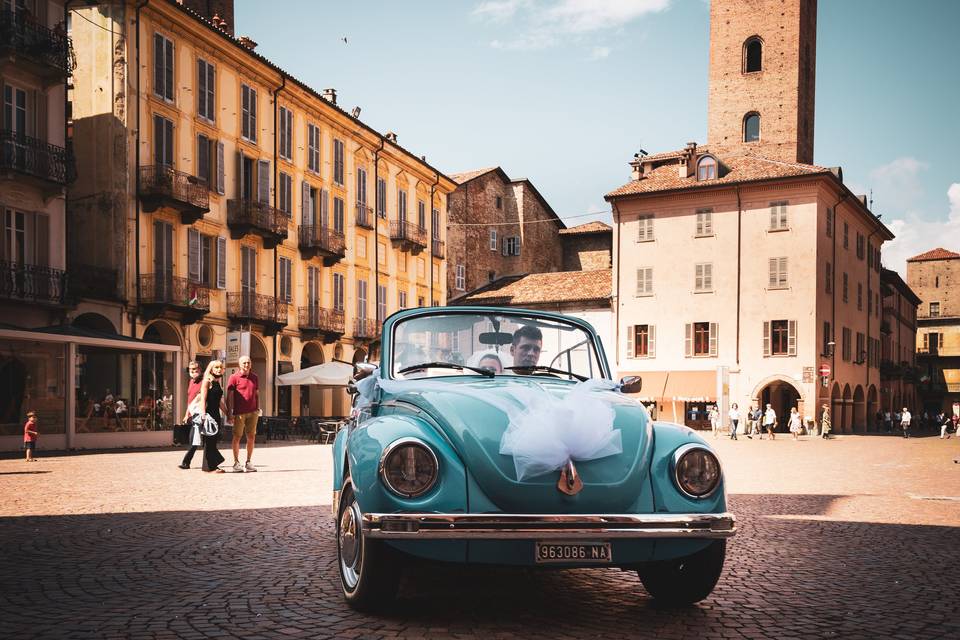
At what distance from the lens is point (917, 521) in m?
9.56

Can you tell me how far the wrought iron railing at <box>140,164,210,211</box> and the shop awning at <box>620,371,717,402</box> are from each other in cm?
2252

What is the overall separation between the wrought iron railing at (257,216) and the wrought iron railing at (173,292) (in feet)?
11.5

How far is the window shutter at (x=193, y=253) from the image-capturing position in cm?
3195

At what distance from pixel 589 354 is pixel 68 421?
1853cm

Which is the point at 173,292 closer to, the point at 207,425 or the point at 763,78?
the point at 207,425

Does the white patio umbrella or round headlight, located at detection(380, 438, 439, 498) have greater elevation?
round headlight, located at detection(380, 438, 439, 498)

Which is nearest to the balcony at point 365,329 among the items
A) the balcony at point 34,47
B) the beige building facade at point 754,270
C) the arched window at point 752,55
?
the beige building facade at point 754,270

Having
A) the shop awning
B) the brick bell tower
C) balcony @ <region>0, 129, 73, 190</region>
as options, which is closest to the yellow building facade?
balcony @ <region>0, 129, 73, 190</region>

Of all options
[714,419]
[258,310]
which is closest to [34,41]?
[258,310]

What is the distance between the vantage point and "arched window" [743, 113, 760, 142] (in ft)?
178

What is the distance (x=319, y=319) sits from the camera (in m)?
39.4

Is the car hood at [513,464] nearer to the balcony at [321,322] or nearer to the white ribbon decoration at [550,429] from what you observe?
the white ribbon decoration at [550,429]

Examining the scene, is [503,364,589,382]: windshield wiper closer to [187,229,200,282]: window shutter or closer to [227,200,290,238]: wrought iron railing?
[187,229,200,282]: window shutter

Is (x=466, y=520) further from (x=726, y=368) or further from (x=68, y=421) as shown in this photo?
(x=726, y=368)
